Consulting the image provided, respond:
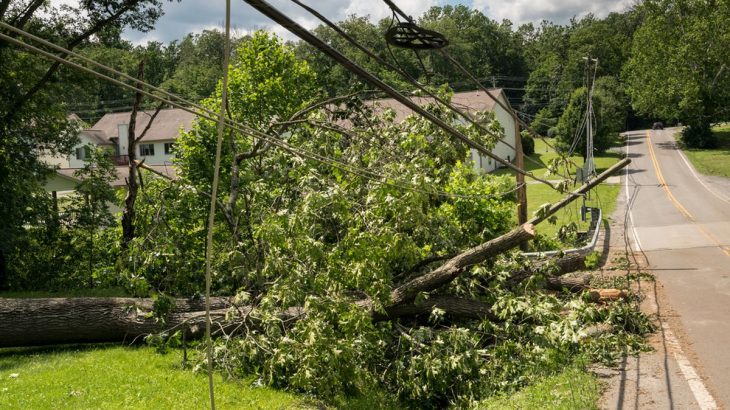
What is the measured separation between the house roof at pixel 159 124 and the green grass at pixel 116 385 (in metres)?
37.4

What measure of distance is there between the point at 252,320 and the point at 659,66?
48.5 meters

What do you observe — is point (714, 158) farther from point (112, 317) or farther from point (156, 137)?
point (112, 317)

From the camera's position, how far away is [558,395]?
714 cm

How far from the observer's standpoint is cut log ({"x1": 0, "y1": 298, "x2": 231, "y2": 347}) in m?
8.95

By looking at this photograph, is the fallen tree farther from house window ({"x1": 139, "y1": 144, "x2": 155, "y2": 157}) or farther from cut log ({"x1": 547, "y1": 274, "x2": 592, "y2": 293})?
house window ({"x1": 139, "y1": 144, "x2": 155, "y2": 157})

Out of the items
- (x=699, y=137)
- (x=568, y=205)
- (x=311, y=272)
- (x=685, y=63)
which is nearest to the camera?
(x=311, y=272)

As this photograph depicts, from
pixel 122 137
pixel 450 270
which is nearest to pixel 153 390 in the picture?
pixel 450 270

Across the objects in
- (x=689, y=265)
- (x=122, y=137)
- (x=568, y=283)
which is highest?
(x=122, y=137)

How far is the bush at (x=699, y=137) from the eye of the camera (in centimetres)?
4859

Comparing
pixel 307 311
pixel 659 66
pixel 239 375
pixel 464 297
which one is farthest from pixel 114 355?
pixel 659 66

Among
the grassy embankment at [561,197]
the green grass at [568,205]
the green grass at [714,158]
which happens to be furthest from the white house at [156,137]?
the green grass at [714,158]

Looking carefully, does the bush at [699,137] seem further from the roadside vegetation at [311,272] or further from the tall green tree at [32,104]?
the tall green tree at [32,104]

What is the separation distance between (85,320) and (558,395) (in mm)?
6522

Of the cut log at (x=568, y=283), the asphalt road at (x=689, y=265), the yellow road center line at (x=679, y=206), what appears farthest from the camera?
the yellow road center line at (x=679, y=206)
